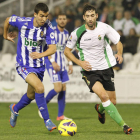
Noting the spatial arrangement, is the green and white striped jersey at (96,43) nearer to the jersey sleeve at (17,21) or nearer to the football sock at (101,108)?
the football sock at (101,108)

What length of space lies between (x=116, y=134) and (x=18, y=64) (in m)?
2.09

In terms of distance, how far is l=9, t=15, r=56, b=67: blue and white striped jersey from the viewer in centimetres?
638

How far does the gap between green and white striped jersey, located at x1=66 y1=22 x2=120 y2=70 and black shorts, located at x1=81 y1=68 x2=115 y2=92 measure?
0.09 metres

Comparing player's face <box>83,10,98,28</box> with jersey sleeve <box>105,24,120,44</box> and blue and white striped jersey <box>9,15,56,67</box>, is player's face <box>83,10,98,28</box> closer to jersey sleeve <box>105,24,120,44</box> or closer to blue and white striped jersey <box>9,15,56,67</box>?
jersey sleeve <box>105,24,120,44</box>

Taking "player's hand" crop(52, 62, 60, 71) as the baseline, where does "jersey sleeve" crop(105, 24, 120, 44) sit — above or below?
above

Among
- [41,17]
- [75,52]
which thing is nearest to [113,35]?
[41,17]

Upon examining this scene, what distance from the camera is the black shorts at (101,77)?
20.3 ft

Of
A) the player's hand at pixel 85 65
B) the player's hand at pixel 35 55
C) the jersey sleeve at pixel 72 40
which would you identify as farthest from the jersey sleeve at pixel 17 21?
the player's hand at pixel 85 65

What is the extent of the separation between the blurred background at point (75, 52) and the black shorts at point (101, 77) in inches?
238

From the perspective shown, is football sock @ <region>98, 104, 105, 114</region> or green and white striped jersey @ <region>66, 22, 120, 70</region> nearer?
green and white striped jersey @ <region>66, 22, 120, 70</region>

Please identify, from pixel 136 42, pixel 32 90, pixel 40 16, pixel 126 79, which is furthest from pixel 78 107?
pixel 40 16

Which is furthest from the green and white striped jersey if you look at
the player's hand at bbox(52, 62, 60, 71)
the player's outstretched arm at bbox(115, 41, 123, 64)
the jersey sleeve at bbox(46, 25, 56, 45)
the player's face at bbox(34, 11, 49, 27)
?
the player's hand at bbox(52, 62, 60, 71)

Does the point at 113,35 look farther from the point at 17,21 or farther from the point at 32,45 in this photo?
the point at 17,21

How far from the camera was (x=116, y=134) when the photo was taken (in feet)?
19.1
